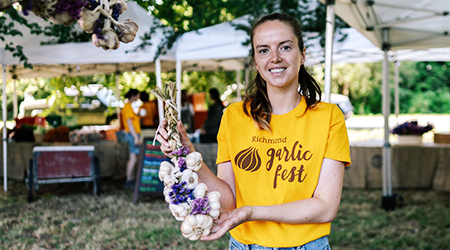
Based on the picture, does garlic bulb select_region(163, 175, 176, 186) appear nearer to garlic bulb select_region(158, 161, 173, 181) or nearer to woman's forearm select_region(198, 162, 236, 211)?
garlic bulb select_region(158, 161, 173, 181)

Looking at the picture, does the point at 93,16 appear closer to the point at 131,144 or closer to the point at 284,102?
the point at 284,102

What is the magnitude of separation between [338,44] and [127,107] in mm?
3416

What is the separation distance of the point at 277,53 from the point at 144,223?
14.0ft

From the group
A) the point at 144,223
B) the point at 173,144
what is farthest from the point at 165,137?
the point at 144,223

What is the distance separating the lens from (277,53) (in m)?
1.36

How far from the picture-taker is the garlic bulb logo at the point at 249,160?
4.59 ft

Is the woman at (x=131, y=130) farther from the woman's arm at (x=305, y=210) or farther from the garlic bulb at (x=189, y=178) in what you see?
the garlic bulb at (x=189, y=178)

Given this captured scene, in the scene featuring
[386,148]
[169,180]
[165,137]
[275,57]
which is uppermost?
[275,57]

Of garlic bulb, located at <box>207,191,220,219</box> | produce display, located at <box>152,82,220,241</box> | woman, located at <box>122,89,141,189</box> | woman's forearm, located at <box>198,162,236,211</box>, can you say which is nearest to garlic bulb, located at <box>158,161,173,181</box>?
produce display, located at <box>152,82,220,241</box>

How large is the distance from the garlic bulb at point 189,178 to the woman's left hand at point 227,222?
0.39 ft

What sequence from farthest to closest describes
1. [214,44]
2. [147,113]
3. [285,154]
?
1. [147,113]
2. [214,44]
3. [285,154]

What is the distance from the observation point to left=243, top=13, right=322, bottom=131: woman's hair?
1416 mm

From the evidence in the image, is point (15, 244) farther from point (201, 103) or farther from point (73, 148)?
point (201, 103)

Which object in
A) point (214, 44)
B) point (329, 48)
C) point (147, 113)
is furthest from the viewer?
point (147, 113)
